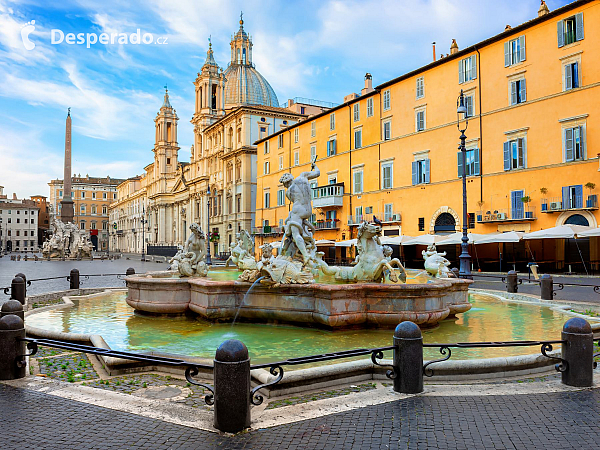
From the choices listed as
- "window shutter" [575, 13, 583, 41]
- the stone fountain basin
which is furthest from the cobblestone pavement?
"window shutter" [575, 13, 583, 41]

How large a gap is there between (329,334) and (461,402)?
138 inches

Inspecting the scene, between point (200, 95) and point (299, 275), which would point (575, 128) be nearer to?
point (299, 275)

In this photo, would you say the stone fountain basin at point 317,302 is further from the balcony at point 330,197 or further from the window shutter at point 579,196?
the balcony at point 330,197

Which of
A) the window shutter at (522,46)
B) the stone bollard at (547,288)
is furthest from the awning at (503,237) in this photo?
the stone bollard at (547,288)

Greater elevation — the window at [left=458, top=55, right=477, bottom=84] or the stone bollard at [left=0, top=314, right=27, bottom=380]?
the window at [left=458, top=55, right=477, bottom=84]

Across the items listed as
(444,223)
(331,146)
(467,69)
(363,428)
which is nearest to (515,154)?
(444,223)

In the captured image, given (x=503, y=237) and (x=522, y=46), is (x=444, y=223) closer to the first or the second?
(x=503, y=237)

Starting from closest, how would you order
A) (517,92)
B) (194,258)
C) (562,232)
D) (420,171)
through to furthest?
(194,258) → (562,232) → (517,92) → (420,171)

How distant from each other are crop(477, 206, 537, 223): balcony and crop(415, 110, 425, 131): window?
8.40 meters

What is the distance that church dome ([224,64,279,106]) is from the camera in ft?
237

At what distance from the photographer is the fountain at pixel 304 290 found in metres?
8.14

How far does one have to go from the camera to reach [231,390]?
164 inches

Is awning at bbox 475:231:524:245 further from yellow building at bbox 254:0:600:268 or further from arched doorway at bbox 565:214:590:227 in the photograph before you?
arched doorway at bbox 565:214:590:227

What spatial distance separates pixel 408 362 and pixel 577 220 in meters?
25.4
